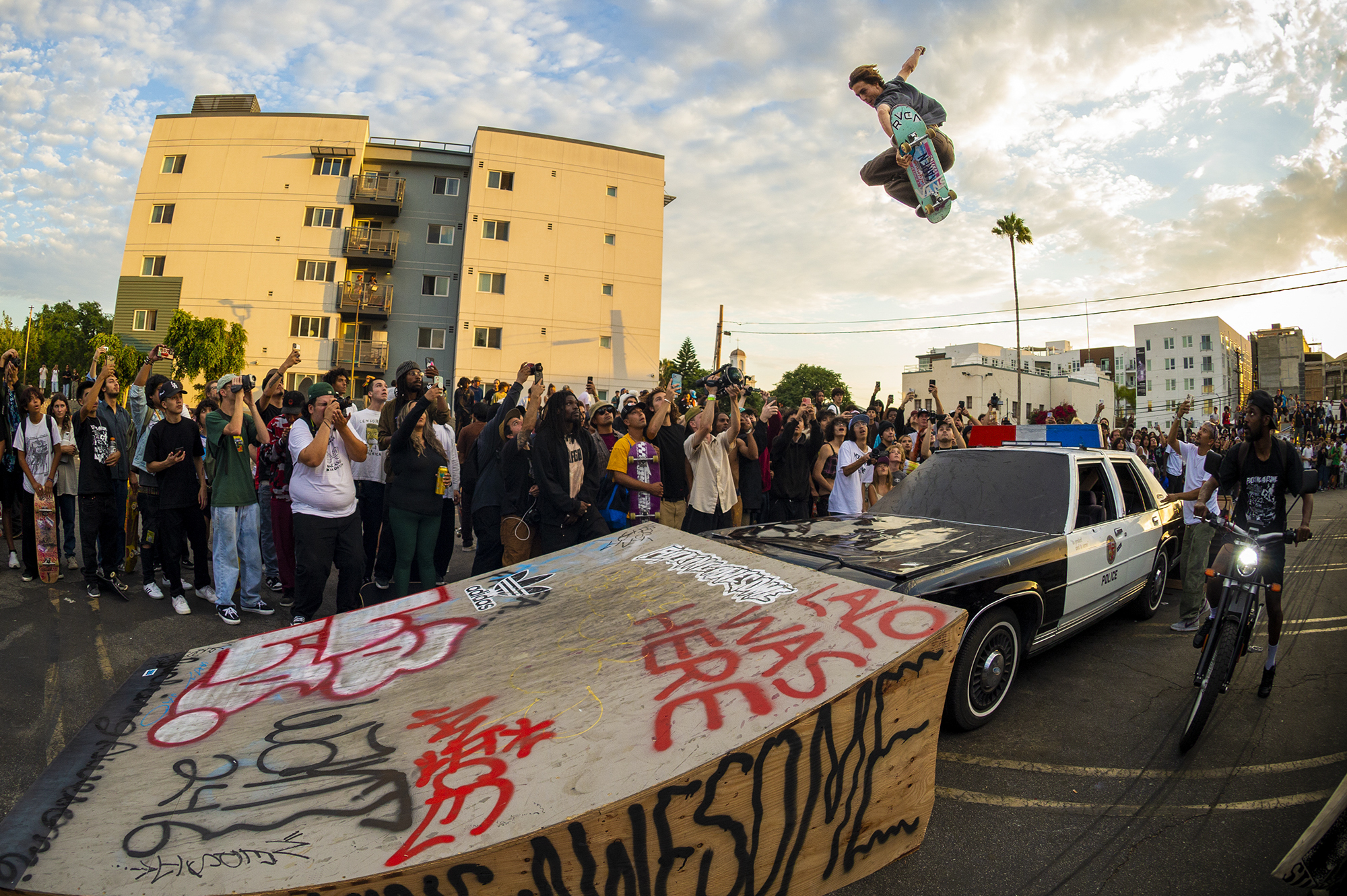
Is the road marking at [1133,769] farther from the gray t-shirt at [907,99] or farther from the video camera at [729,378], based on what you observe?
the gray t-shirt at [907,99]

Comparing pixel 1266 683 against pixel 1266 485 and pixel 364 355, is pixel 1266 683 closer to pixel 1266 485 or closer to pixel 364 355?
pixel 1266 485

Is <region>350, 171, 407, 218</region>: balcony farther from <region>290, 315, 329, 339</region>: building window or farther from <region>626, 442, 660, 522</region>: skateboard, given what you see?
<region>626, 442, 660, 522</region>: skateboard

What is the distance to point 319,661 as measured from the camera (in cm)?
314

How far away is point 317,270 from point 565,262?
11586 mm

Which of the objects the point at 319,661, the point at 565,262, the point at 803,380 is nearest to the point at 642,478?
the point at 319,661

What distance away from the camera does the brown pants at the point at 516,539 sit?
5648mm

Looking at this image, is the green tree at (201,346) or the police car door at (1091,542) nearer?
the police car door at (1091,542)

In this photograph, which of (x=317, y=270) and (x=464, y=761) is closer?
(x=464, y=761)

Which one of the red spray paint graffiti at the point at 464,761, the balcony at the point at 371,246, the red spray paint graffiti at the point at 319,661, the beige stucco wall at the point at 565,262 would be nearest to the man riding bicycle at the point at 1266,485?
the red spray paint graffiti at the point at 464,761

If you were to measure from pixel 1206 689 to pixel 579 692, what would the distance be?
11.1ft

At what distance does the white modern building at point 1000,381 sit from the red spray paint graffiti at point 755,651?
57821 mm

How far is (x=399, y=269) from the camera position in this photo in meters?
32.6

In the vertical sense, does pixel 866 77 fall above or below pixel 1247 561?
above

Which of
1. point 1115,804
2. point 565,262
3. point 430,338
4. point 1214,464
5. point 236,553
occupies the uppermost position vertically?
point 565,262
